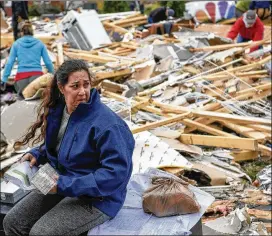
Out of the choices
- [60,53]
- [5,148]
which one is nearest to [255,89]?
[5,148]

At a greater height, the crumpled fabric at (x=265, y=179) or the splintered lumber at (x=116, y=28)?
the crumpled fabric at (x=265, y=179)

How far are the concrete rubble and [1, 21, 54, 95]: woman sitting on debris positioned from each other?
404 mm

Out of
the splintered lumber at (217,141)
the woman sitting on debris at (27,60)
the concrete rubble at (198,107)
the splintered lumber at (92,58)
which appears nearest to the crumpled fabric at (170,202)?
the concrete rubble at (198,107)

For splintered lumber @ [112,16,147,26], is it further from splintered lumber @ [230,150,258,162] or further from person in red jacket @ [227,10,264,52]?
splintered lumber @ [230,150,258,162]

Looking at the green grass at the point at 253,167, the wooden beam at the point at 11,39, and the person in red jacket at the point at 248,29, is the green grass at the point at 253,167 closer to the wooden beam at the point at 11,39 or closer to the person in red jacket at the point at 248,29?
the person in red jacket at the point at 248,29

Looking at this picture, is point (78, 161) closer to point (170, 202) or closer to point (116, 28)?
point (170, 202)

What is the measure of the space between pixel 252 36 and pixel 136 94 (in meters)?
3.91

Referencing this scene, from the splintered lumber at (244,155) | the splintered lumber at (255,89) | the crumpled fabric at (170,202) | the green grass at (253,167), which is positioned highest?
the crumpled fabric at (170,202)

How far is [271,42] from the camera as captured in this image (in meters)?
10.7

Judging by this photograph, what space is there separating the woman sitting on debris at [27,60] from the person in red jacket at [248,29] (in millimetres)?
4200

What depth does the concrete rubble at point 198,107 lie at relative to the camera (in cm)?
554

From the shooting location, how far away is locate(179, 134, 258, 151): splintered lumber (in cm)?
638

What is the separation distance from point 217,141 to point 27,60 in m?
3.30

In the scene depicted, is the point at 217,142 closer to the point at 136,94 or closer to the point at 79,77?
the point at 136,94
